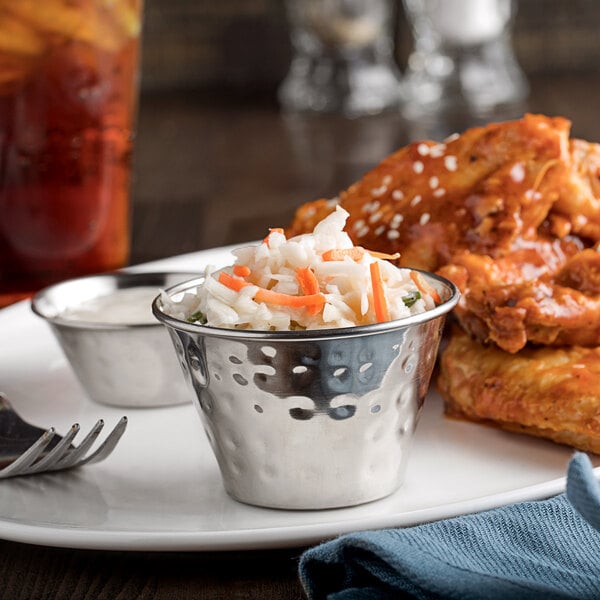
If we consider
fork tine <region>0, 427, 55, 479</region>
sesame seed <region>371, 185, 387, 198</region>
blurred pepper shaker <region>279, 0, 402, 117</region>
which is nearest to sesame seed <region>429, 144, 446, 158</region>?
sesame seed <region>371, 185, 387, 198</region>

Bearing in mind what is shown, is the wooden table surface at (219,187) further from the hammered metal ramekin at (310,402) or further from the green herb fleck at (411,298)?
the green herb fleck at (411,298)

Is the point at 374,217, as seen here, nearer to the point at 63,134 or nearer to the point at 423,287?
the point at 423,287

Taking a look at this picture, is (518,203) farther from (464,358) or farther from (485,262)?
(464,358)

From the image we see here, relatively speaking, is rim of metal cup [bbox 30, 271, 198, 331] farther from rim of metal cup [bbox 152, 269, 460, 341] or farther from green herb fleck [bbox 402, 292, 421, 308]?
green herb fleck [bbox 402, 292, 421, 308]

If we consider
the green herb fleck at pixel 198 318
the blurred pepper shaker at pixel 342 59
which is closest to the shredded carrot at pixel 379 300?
the green herb fleck at pixel 198 318

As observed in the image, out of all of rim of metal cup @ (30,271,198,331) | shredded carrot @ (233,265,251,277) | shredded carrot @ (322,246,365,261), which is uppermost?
shredded carrot @ (322,246,365,261)
